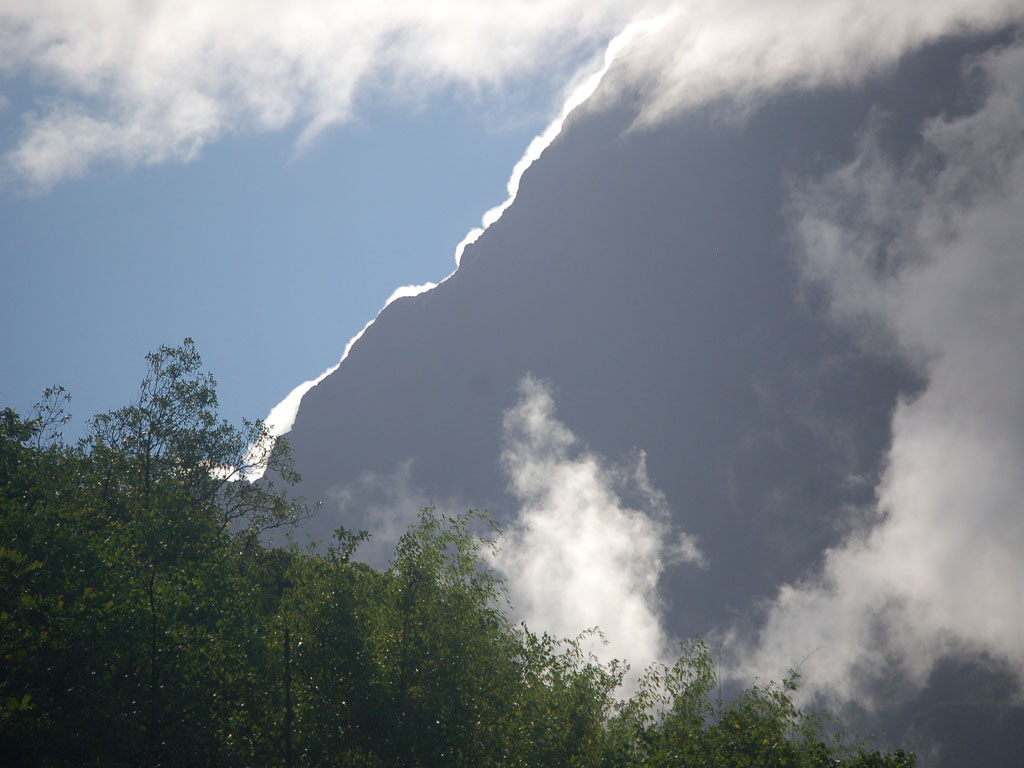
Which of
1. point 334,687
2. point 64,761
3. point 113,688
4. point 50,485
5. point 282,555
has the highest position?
point 282,555

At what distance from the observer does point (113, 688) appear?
63.3ft

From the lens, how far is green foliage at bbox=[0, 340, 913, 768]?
728 inches

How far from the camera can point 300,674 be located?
2173 cm

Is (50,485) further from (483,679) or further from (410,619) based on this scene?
(483,679)

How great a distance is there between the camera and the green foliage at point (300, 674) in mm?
18484

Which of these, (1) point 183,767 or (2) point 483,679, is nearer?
(1) point 183,767

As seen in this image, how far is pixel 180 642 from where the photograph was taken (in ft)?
67.9

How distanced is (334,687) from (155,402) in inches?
969

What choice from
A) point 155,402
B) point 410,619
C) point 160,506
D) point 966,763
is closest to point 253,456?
point 155,402

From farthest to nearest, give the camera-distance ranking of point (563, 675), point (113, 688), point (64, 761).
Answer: point (563, 675)
point (113, 688)
point (64, 761)

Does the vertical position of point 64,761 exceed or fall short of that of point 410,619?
it falls short

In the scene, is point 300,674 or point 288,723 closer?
point 288,723

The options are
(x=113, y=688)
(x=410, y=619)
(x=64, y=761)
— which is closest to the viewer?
(x=64, y=761)

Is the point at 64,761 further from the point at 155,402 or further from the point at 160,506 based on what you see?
the point at 155,402
